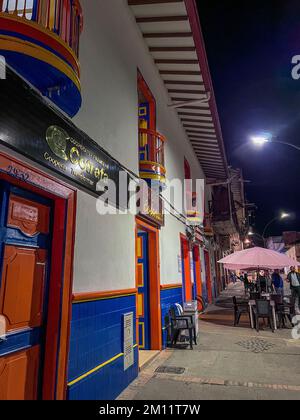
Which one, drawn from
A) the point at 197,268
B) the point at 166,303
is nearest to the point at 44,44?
the point at 166,303

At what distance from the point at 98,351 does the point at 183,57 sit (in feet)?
25.4

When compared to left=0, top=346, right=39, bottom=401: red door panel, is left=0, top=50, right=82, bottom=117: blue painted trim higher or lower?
higher

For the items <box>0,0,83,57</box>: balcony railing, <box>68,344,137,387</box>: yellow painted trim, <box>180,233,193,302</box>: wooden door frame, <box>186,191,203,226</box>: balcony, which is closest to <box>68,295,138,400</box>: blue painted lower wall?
<box>68,344,137,387</box>: yellow painted trim

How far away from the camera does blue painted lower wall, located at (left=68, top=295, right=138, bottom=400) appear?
3594mm

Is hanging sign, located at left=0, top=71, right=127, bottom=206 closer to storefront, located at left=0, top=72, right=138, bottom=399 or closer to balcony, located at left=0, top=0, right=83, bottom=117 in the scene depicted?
storefront, located at left=0, top=72, right=138, bottom=399

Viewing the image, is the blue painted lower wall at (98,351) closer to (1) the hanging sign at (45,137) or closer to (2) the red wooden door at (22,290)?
(2) the red wooden door at (22,290)


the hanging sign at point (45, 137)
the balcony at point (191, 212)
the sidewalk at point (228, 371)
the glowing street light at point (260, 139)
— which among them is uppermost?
the glowing street light at point (260, 139)

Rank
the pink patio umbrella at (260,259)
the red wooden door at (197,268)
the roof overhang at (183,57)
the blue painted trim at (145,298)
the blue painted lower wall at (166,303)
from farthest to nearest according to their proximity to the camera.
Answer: the red wooden door at (197,268)
the pink patio umbrella at (260,259)
the blue painted lower wall at (166,303)
the blue painted trim at (145,298)
the roof overhang at (183,57)

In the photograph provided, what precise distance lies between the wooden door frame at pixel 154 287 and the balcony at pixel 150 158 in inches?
43.8

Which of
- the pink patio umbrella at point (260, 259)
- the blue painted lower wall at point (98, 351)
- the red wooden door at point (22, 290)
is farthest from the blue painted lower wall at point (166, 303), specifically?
the red wooden door at point (22, 290)

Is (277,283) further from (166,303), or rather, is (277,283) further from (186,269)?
(166,303)

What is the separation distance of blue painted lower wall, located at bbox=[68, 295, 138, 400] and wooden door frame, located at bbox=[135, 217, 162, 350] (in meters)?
1.98

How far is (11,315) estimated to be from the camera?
9.83 feet

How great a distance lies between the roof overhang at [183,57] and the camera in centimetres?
686
